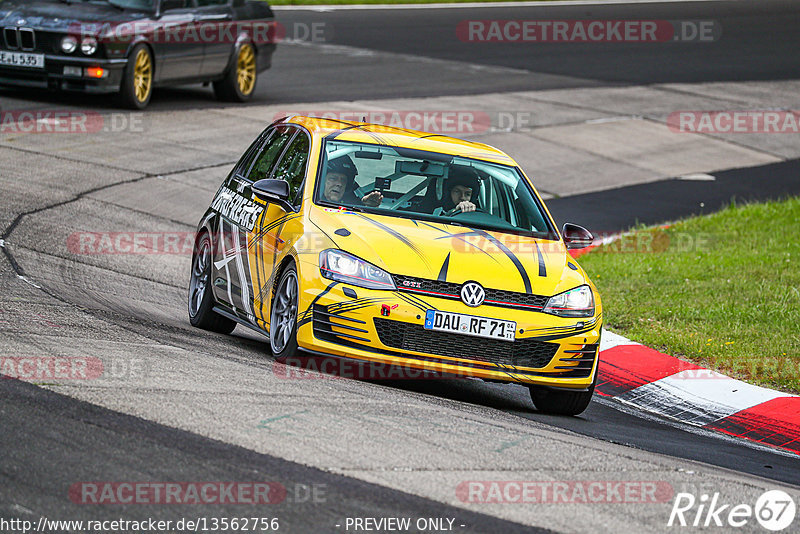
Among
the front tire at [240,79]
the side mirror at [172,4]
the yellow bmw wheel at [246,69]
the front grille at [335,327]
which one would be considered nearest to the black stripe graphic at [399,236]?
the front grille at [335,327]

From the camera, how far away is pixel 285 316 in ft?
25.5

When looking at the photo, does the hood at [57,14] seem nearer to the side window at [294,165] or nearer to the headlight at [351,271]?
the side window at [294,165]

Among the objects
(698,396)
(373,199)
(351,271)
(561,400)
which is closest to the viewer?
(351,271)

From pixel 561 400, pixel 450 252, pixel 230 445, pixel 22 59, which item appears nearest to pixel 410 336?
pixel 450 252

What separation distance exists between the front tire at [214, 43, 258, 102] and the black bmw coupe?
2 cm

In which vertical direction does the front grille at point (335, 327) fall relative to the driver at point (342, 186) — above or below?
below

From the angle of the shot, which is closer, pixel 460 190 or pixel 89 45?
pixel 460 190

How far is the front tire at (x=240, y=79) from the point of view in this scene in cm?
1972

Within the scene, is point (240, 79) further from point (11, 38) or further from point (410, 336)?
point (410, 336)

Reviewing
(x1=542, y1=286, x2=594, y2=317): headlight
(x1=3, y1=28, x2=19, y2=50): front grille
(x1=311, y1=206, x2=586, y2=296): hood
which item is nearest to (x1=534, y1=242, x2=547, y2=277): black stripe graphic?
(x1=311, y1=206, x2=586, y2=296): hood

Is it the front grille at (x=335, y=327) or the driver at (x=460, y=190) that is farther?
the driver at (x=460, y=190)

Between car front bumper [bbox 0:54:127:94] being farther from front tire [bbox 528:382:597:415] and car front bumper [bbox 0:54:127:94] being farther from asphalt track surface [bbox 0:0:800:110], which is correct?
front tire [bbox 528:382:597:415]

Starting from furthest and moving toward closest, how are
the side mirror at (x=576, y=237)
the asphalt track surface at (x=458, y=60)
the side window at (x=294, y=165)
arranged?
the asphalt track surface at (x=458, y=60), the side mirror at (x=576, y=237), the side window at (x=294, y=165)

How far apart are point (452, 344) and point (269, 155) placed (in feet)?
8.34
